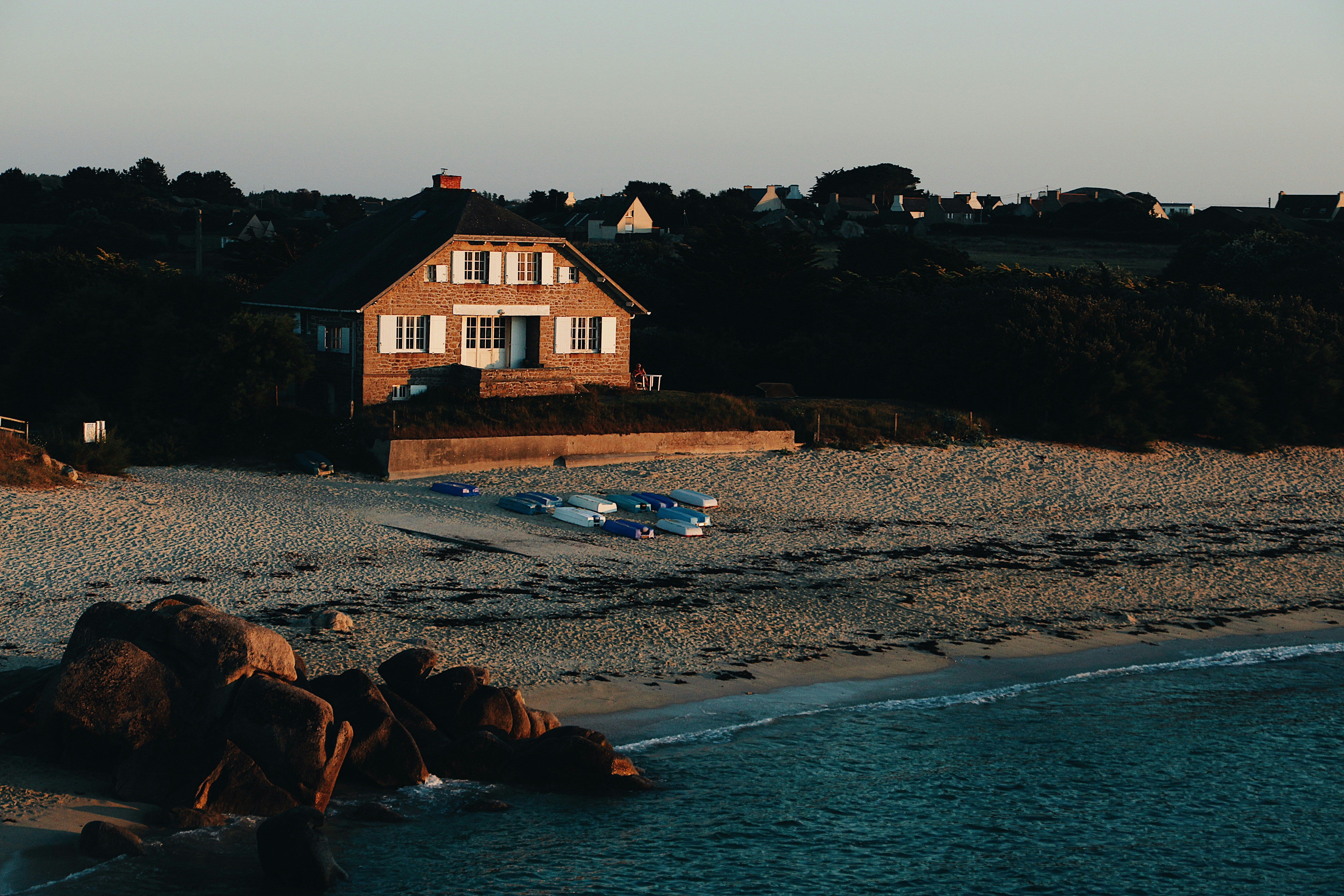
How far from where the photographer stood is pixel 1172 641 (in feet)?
79.7

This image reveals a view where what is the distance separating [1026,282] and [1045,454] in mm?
12136

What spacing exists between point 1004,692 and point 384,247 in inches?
1114

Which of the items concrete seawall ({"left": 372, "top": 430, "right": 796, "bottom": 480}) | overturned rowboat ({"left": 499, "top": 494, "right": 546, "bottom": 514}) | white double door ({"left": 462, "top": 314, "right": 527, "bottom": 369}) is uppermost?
white double door ({"left": 462, "top": 314, "right": 527, "bottom": 369})

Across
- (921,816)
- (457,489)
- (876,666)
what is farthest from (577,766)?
(457,489)

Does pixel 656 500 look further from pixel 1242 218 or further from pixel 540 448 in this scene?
pixel 1242 218

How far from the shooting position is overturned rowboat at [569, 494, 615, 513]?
3069 cm

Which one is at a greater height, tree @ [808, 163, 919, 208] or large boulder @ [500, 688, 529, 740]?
tree @ [808, 163, 919, 208]

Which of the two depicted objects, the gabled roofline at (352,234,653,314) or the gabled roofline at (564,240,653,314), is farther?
the gabled roofline at (564,240,653,314)

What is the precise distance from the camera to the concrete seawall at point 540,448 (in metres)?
34.8

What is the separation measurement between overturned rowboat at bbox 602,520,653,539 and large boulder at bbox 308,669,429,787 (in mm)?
12953

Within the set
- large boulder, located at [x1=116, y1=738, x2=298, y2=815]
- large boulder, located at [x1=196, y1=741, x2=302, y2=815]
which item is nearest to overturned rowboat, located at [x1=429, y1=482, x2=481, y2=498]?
large boulder, located at [x1=116, y1=738, x2=298, y2=815]

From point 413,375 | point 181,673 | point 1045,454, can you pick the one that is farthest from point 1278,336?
point 181,673

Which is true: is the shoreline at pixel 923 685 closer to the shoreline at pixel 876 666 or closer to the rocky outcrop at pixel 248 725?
the shoreline at pixel 876 666

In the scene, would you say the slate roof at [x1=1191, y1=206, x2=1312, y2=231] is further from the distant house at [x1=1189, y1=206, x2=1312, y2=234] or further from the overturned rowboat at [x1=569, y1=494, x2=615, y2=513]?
the overturned rowboat at [x1=569, y1=494, x2=615, y2=513]
